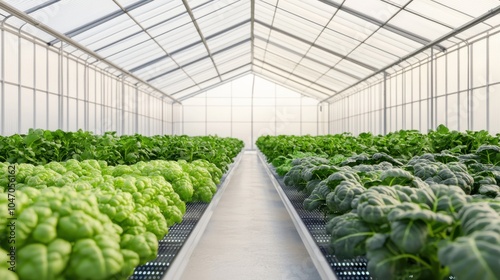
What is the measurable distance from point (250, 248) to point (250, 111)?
30.2 metres

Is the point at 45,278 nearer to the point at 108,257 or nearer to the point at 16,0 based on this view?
the point at 108,257

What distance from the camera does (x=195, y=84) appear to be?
32.4 meters

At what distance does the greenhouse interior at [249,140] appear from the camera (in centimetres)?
194

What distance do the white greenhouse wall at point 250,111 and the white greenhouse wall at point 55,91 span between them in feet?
34.6

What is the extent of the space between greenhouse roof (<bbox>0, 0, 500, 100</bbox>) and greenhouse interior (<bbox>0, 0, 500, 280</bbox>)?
0.32 feet

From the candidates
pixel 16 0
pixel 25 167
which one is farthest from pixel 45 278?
pixel 16 0

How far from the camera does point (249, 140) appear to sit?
35.4 m

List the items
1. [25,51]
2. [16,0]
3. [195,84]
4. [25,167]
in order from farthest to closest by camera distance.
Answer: [195,84], [25,51], [16,0], [25,167]

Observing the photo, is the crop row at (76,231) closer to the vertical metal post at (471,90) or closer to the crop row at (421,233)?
the crop row at (421,233)

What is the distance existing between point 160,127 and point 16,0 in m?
22.0

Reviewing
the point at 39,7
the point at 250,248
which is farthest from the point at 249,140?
the point at 250,248

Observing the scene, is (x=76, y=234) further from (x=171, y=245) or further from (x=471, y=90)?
(x=471, y=90)

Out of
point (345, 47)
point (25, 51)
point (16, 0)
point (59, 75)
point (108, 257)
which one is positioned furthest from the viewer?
point (345, 47)

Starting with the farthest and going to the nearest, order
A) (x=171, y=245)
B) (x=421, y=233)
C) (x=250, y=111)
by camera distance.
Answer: (x=250, y=111), (x=171, y=245), (x=421, y=233)
